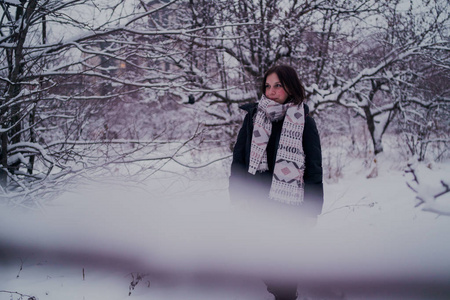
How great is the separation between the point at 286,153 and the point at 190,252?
118 cm

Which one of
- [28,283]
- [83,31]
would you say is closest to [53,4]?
[83,31]

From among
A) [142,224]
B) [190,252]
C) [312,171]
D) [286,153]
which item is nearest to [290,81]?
[286,153]

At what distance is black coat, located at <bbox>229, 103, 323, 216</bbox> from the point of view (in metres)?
1.72

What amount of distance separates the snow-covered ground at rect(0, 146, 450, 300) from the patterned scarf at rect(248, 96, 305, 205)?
208mm

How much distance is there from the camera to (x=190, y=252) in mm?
2295

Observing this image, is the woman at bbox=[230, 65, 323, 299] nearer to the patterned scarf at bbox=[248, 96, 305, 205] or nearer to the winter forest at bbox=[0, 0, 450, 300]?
the patterned scarf at bbox=[248, 96, 305, 205]

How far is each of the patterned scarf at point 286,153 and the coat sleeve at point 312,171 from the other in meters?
0.04

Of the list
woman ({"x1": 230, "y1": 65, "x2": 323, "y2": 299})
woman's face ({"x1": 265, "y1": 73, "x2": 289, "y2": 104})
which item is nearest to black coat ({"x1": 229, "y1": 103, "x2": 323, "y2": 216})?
woman ({"x1": 230, "y1": 65, "x2": 323, "y2": 299})

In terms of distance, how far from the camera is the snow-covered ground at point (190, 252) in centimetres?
193

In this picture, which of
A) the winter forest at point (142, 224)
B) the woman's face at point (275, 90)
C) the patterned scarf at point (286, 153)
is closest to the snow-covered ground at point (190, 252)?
the winter forest at point (142, 224)

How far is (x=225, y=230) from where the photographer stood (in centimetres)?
231

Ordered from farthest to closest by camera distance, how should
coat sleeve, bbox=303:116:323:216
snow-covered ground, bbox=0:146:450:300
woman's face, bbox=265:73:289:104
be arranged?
snow-covered ground, bbox=0:146:450:300, woman's face, bbox=265:73:289:104, coat sleeve, bbox=303:116:323:216

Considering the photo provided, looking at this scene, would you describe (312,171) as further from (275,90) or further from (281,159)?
(275,90)

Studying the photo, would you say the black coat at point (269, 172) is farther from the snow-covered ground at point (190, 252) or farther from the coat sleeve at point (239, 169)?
the snow-covered ground at point (190, 252)
